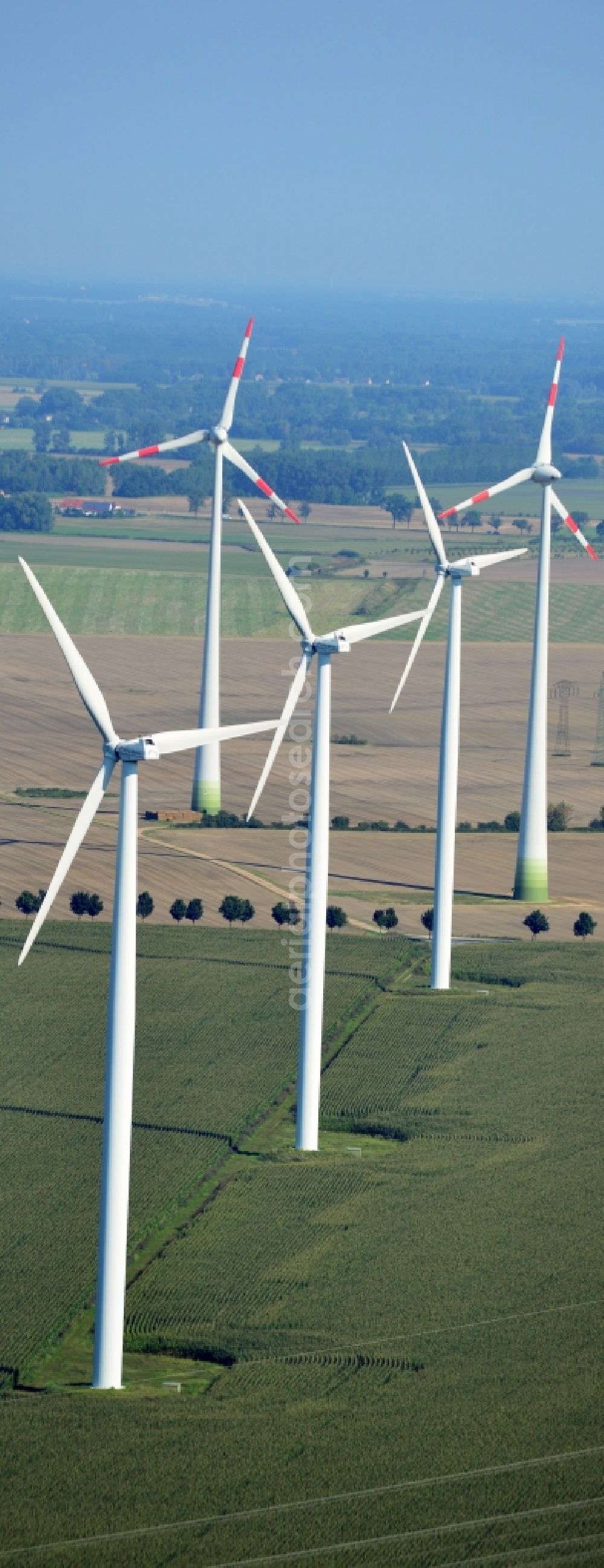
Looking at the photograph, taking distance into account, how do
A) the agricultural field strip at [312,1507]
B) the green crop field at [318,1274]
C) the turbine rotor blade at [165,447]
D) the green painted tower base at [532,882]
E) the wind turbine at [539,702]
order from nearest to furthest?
the agricultural field strip at [312,1507]
the green crop field at [318,1274]
the wind turbine at [539,702]
the turbine rotor blade at [165,447]
the green painted tower base at [532,882]

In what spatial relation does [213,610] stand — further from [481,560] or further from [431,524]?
[431,524]

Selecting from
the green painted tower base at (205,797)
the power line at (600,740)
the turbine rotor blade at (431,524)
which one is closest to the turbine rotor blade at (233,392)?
the green painted tower base at (205,797)

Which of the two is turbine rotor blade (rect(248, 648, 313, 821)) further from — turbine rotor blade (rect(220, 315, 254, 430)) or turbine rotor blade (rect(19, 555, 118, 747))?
turbine rotor blade (rect(220, 315, 254, 430))

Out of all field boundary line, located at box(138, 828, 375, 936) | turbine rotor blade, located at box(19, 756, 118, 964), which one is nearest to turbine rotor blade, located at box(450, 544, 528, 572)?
field boundary line, located at box(138, 828, 375, 936)

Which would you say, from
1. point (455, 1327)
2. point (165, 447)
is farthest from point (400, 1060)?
point (165, 447)

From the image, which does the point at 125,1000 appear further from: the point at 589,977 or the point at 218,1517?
the point at 589,977

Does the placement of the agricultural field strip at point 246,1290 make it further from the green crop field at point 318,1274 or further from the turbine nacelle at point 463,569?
the turbine nacelle at point 463,569

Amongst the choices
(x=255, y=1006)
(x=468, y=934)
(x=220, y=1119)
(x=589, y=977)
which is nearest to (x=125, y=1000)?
(x=220, y=1119)
